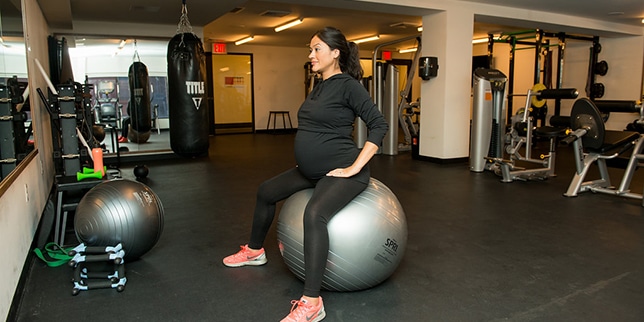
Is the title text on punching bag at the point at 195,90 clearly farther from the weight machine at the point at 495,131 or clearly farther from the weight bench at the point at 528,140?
the weight bench at the point at 528,140

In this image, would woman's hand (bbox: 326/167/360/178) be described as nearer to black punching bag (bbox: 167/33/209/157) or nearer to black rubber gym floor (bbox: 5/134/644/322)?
black rubber gym floor (bbox: 5/134/644/322)

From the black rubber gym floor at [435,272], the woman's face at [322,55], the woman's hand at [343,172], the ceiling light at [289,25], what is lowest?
the black rubber gym floor at [435,272]

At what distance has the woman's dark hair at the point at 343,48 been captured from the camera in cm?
198

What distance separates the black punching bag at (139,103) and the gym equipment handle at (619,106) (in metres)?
6.41

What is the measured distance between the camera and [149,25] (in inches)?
265

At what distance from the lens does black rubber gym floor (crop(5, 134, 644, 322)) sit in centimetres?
198

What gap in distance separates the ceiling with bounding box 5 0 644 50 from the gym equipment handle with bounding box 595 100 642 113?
2.11 m

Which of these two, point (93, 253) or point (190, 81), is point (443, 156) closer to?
point (190, 81)

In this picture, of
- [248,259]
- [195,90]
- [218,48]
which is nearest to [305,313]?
[248,259]

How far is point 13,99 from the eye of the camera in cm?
242

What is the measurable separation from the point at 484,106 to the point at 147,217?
4.23 metres

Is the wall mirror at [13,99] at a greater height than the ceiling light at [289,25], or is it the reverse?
the ceiling light at [289,25]

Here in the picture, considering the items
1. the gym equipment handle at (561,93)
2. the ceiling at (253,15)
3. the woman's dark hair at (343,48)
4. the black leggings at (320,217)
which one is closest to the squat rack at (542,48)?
the ceiling at (253,15)

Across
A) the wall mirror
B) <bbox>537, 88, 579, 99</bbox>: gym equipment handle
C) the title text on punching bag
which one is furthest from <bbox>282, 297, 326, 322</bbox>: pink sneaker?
<bbox>537, 88, 579, 99</bbox>: gym equipment handle
